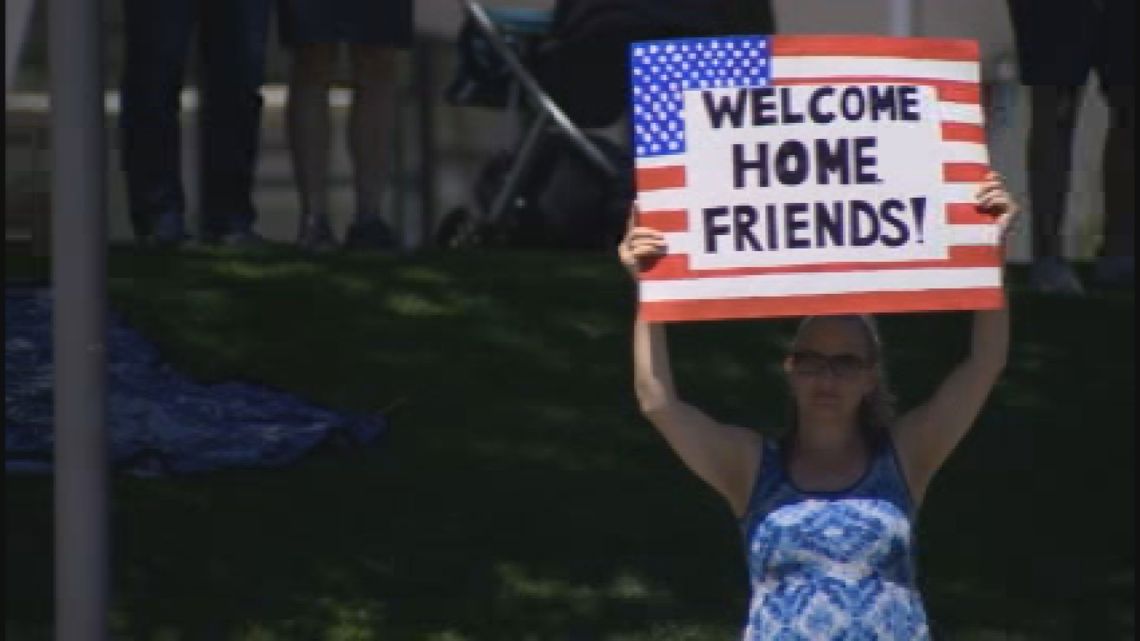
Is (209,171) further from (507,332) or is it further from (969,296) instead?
(969,296)

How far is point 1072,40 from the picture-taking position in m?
11.1

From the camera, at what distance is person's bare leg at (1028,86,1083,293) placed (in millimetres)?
10883

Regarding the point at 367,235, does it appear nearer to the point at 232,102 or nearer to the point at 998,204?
the point at 232,102

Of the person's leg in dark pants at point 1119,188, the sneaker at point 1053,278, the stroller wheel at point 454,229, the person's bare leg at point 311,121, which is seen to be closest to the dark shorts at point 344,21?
the person's bare leg at point 311,121

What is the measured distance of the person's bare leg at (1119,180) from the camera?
11.6 meters

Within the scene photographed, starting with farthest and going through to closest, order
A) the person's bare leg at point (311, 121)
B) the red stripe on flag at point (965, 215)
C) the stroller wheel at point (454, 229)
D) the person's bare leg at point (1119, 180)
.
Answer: the stroller wheel at point (454, 229) → the person's bare leg at point (1119, 180) → the person's bare leg at point (311, 121) → the red stripe on flag at point (965, 215)

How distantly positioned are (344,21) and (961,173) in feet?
16.5

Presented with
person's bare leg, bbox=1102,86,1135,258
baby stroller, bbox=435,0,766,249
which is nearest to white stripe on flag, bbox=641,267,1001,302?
person's bare leg, bbox=1102,86,1135,258

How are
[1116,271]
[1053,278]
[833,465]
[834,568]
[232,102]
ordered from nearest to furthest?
[834,568], [833,465], [232,102], [1053,278], [1116,271]

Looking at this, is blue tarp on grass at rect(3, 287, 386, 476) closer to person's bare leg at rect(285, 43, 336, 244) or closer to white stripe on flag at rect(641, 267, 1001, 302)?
person's bare leg at rect(285, 43, 336, 244)

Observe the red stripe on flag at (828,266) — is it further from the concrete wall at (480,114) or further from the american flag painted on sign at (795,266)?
the concrete wall at (480,114)

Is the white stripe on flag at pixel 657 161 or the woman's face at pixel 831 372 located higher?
the white stripe on flag at pixel 657 161

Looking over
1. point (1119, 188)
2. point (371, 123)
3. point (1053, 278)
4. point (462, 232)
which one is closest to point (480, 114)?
point (462, 232)

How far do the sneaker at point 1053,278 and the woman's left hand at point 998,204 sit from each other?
5196 mm
